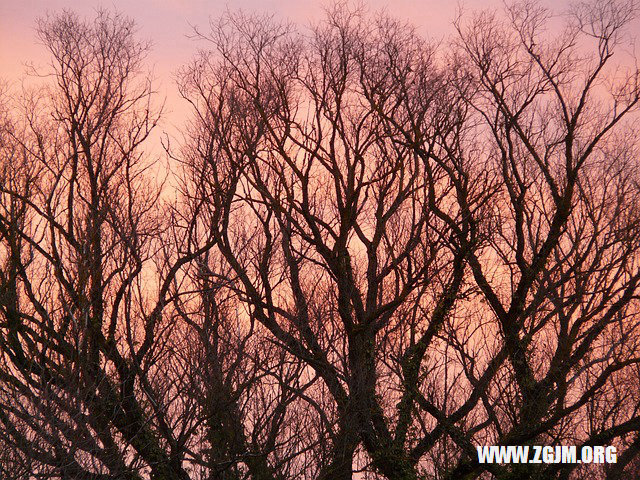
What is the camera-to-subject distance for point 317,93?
17391 millimetres

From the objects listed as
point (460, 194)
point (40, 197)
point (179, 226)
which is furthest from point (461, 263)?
point (40, 197)

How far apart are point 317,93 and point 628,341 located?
8.85 meters

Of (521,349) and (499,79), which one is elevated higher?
(499,79)

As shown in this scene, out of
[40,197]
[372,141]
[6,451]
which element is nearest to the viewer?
[6,451]

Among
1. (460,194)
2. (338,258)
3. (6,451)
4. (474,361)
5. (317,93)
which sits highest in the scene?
(317,93)

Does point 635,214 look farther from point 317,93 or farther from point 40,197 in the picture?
point 40,197

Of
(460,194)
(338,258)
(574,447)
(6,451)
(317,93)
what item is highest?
(317,93)

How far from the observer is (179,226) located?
17.0m

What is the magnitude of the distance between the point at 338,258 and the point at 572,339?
5.63 m

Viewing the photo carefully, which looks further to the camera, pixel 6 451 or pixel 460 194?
pixel 460 194

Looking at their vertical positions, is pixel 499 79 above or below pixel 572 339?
above

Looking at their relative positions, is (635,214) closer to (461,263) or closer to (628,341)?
(628,341)

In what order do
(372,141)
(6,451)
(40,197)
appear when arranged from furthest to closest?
(372,141) → (40,197) → (6,451)

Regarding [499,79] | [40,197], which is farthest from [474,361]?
[40,197]
